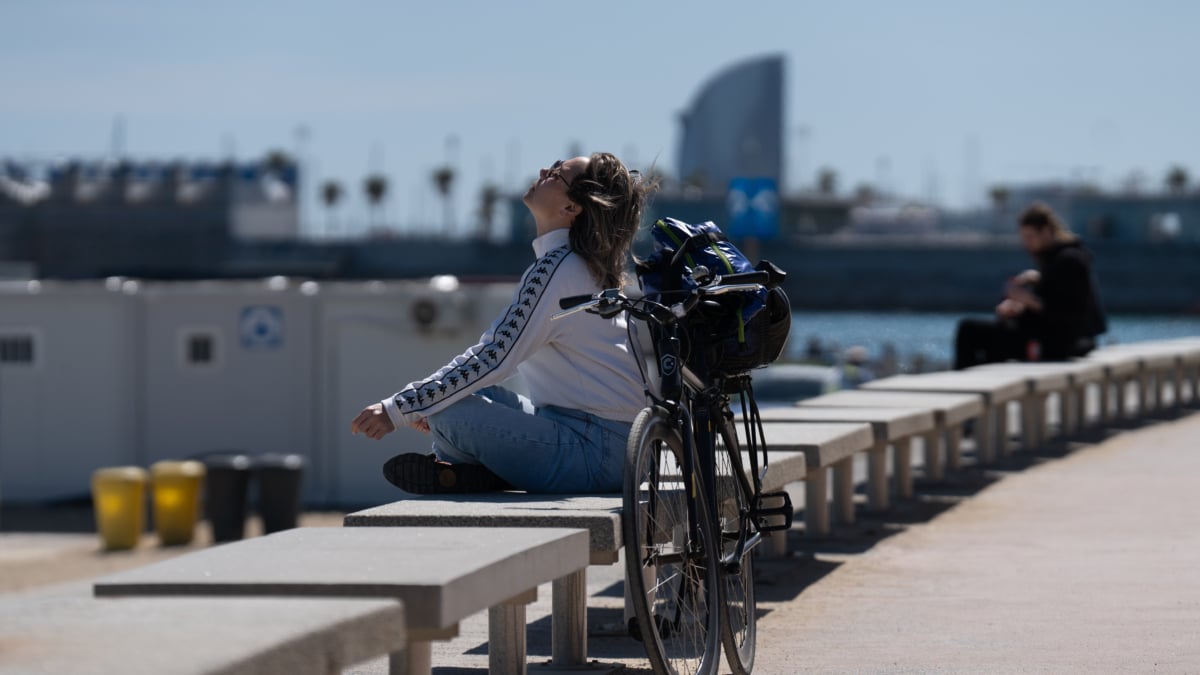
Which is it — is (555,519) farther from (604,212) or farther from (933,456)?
(933,456)

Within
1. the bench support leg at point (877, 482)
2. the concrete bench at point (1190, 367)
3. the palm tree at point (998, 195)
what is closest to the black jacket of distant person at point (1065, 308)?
the concrete bench at point (1190, 367)

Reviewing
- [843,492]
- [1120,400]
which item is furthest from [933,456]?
[1120,400]

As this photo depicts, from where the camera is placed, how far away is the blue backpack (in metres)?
4.39

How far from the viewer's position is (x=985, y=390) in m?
9.75

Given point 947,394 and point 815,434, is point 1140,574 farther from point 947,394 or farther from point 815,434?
point 947,394

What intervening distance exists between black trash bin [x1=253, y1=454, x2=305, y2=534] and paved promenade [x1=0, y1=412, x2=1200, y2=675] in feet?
32.7

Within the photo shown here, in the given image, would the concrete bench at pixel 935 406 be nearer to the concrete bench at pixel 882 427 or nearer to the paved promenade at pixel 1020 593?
the concrete bench at pixel 882 427

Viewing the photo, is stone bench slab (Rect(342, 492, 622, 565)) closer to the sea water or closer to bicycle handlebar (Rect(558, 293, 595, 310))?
bicycle handlebar (Rect(558, 293, 595, 310))

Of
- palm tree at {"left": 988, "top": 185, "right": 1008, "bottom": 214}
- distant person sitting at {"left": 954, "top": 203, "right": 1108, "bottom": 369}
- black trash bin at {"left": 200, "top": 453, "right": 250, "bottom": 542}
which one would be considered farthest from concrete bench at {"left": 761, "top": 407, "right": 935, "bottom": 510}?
palm tree at {"left": 988, "top": 185, "right": 1008, "bottom": 214}

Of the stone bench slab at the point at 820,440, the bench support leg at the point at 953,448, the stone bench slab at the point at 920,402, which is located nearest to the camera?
the stone bench slab at the point at 820,440

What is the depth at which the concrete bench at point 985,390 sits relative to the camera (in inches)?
388

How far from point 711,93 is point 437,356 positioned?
143m

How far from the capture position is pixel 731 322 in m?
4.44

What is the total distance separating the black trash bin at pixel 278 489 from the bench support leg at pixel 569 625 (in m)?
14.2
